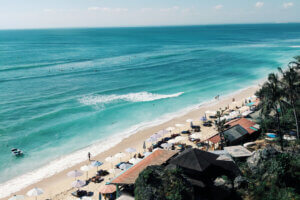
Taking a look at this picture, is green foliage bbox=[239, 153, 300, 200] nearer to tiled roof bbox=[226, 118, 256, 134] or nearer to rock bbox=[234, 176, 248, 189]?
rock bbox=[234, 176, 248, 189]

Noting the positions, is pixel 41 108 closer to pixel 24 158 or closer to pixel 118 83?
pixel 24 158

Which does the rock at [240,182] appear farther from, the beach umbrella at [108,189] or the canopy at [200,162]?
the beach umbrella at [108,189]

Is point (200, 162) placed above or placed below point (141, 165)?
above

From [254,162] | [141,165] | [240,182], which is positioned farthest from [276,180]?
[141,165]

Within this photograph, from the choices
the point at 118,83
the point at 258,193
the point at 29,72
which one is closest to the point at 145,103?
the point at 118,83

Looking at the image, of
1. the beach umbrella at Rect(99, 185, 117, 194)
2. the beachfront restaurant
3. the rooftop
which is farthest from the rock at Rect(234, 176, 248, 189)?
the beach umbrella at Rect(99, 185, 117, 194)

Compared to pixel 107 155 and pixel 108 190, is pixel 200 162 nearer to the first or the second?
pixel 108 190

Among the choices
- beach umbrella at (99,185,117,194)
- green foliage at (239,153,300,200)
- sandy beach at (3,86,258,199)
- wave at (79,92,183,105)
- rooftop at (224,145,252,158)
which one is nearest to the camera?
green foliage at (239,153,300,200)
